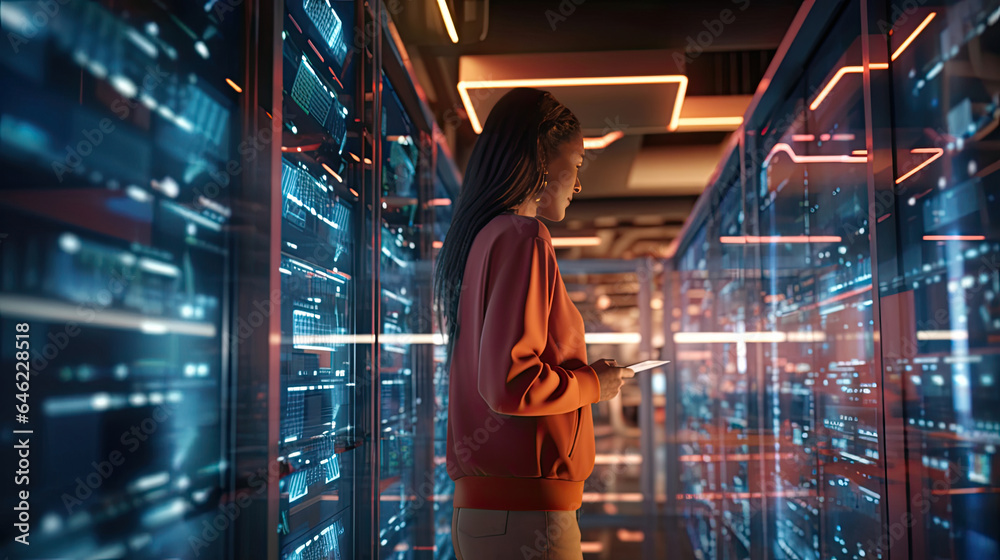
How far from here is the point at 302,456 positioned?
1.32 m

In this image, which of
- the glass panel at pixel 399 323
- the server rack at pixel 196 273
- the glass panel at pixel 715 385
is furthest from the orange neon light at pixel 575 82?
the server rack at pixel 196 273

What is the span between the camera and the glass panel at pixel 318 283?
49.6 inches

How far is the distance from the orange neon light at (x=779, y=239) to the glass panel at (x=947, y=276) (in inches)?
19.9

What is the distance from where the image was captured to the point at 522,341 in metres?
1.05

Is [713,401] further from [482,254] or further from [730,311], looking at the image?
[482,254]

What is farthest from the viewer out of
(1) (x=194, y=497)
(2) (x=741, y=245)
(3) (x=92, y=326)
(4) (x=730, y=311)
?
(4) (x=730, y=311)

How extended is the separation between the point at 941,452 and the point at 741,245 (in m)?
1.96

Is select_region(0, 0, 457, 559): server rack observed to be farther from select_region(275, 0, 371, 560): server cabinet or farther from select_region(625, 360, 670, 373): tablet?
select_region(625, 360, 670, 373): tablet

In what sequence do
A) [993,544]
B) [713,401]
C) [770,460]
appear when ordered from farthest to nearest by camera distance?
[713,401], [770,460], [993,544]

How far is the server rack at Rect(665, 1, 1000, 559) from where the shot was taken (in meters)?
1.10

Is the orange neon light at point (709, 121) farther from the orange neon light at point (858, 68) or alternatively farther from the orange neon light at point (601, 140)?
the orange neon light at point (858, 68)

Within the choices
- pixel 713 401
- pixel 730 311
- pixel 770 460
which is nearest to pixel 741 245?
pixel 730 311

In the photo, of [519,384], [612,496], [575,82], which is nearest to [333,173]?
[519,384]

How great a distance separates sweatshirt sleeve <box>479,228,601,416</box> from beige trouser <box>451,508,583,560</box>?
162 millimetres
